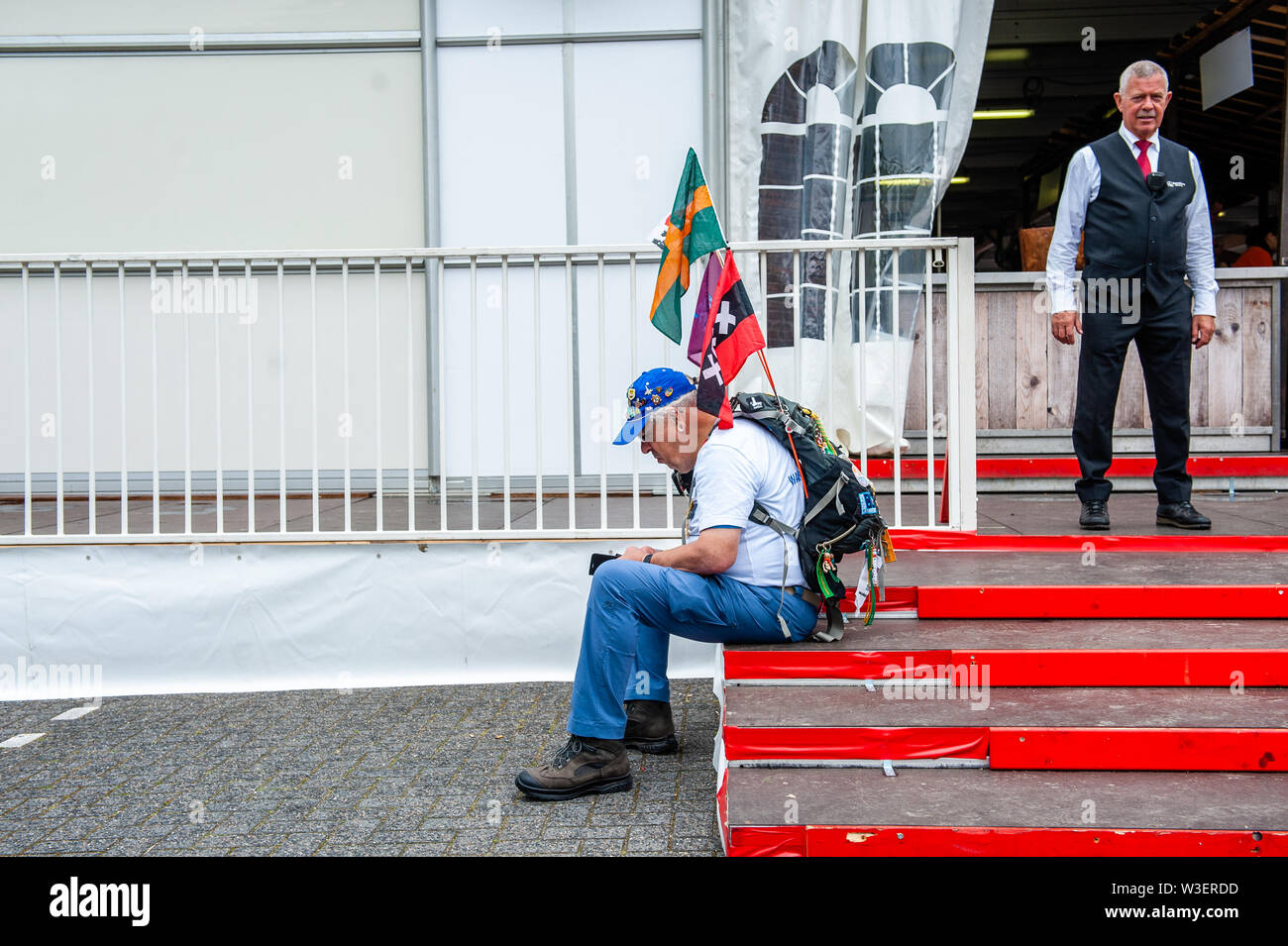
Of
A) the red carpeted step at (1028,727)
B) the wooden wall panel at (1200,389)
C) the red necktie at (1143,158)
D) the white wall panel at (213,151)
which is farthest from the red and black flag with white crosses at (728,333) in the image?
the wooden wall panel at (1200,389)

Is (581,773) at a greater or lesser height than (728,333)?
lesser

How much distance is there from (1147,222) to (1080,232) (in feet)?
1.05

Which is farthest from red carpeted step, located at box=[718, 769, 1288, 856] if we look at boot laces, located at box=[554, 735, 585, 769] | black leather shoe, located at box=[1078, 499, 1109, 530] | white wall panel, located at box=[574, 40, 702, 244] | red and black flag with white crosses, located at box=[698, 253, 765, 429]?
white wall panel, located at box=[574, 40, 702, 244]

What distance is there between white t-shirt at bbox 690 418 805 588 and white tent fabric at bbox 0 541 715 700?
147 centimetres

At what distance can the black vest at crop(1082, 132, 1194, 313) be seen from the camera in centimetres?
525

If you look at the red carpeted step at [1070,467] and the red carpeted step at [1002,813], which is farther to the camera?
the red carpeted step at [1070,467]

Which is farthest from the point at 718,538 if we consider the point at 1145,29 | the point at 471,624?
the point at 1145,29

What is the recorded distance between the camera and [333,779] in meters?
4.23

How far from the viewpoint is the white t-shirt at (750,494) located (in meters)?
3.99

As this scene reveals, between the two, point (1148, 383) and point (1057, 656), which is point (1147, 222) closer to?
point (1148, 383)

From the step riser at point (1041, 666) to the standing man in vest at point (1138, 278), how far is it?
142 cm

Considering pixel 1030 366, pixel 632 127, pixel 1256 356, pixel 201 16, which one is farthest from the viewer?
pixel 201 16

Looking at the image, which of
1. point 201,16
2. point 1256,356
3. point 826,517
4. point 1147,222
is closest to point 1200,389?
point 1256,356

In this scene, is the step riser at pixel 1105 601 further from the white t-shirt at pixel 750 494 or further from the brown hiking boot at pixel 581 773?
the brown hiking boot at pixel 581 773
